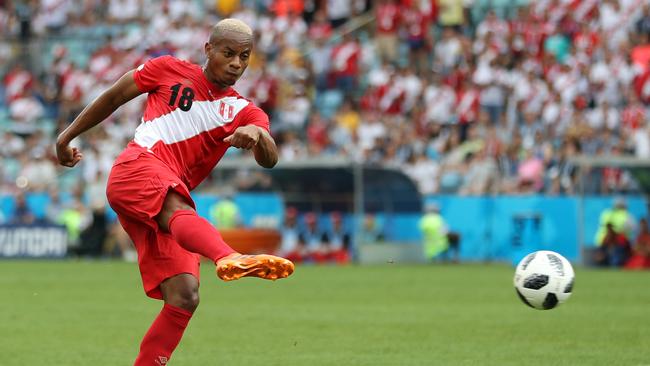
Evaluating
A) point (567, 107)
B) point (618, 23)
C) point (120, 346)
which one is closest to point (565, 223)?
point (567, 107)

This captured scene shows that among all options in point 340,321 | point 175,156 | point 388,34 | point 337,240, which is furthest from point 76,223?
point 175,156

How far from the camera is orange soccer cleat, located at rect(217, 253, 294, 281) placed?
6129 millimetres

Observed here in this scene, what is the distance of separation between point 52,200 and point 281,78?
5.88 meters

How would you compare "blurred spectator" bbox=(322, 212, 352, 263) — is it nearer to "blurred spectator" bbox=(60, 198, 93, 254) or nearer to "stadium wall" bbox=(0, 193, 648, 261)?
"stadium wall" bbox=(0, 193, 648, 261)

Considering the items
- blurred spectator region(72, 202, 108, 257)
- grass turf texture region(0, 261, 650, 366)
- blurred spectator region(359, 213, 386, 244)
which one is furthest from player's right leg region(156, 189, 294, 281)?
blurred spectator region(72, 202, 108, 257)

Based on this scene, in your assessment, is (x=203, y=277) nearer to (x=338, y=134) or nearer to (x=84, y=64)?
(x=338, y=134)

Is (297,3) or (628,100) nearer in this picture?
(628,100)

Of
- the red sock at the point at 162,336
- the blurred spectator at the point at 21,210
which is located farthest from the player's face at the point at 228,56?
the blurred spectator at the point at 21,210

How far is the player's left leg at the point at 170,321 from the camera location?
6.86 metres

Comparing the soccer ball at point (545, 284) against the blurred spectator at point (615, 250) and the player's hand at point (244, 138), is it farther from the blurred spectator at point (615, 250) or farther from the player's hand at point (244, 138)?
the blurred spectator at point (615, 250)

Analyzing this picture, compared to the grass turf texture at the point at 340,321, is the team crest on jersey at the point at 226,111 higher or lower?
higher

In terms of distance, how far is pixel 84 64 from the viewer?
3139 centimetres

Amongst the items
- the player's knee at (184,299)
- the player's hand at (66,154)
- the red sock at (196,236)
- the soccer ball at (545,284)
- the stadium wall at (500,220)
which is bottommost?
the stadium wall at (500,220)

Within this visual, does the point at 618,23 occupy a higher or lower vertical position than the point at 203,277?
higher
